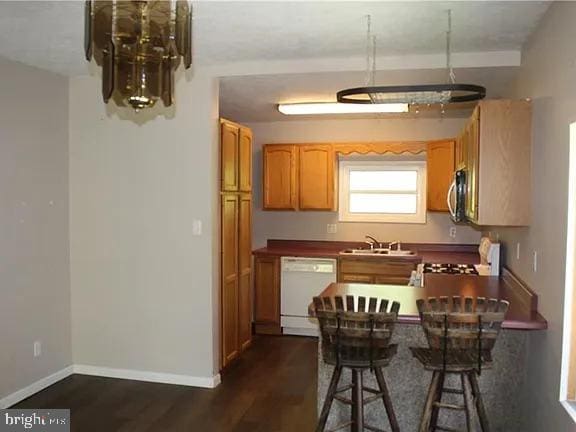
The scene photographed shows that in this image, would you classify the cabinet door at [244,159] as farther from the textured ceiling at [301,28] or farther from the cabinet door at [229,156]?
the textured ceiling at [301,28]

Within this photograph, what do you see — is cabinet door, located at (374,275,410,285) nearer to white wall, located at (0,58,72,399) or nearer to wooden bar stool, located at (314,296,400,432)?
wooden bar stool, located at (314,296,400,432)

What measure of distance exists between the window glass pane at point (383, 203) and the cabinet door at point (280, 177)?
30.3 inches

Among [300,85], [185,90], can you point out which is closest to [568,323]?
[300,85]

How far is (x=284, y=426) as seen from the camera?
346cm

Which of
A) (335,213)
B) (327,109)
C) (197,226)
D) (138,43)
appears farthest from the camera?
(335,213)

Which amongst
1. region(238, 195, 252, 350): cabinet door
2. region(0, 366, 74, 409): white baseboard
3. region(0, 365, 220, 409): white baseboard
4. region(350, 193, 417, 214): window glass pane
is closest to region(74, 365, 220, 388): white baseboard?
region(0, 365, 220, 409): white baseboard

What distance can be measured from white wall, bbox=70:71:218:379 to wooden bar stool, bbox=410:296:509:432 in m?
2.06

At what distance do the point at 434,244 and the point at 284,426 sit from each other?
3.15 metres

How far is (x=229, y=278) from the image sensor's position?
459cm

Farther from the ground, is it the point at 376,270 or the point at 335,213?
the point at 335,213

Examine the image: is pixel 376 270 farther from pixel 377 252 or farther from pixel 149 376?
pixel 149 376

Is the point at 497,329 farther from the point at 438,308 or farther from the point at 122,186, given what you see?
the point at 122,186

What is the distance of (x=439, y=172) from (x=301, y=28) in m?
2.96

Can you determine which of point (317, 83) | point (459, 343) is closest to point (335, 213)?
point (317, 83)
